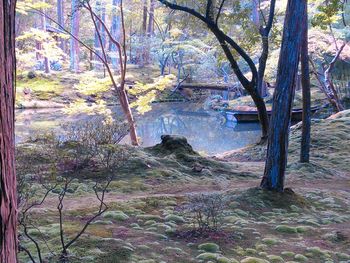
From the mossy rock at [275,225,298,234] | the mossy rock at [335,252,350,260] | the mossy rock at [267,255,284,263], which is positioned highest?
the mossy rock at [267,255,284,263]

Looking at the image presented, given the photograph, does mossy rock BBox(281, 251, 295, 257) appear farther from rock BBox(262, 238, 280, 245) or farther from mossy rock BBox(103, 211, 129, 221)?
mossy rock BBox(103, 211, 129, 221)

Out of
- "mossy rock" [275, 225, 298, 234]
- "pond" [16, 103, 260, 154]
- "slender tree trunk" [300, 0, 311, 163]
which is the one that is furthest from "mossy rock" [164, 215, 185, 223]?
"pond" [16, 103, 260, 154]

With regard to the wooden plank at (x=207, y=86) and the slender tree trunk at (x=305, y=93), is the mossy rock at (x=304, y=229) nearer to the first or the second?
the slender tree trunk at (x=305, y=93)

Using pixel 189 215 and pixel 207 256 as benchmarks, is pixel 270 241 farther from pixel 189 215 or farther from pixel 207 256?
pixel 189 215

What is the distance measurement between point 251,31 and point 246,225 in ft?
25.7

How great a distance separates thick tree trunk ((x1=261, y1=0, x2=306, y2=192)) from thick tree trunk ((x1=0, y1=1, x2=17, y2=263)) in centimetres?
485

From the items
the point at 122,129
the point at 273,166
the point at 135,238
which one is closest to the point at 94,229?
the point at 135,238

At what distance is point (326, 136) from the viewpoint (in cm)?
1237

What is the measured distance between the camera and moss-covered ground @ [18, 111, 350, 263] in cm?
397

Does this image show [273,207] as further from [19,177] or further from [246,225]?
[19,177]

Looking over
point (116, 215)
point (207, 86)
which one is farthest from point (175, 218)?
point (207, 86)

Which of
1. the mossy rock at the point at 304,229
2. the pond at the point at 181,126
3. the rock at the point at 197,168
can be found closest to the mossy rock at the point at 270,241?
the mossy rock at the point at 304,229

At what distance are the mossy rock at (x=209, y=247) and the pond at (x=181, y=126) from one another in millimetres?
12862

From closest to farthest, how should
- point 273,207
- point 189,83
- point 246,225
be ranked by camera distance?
point 246,225, point 273,207, point 189,83
